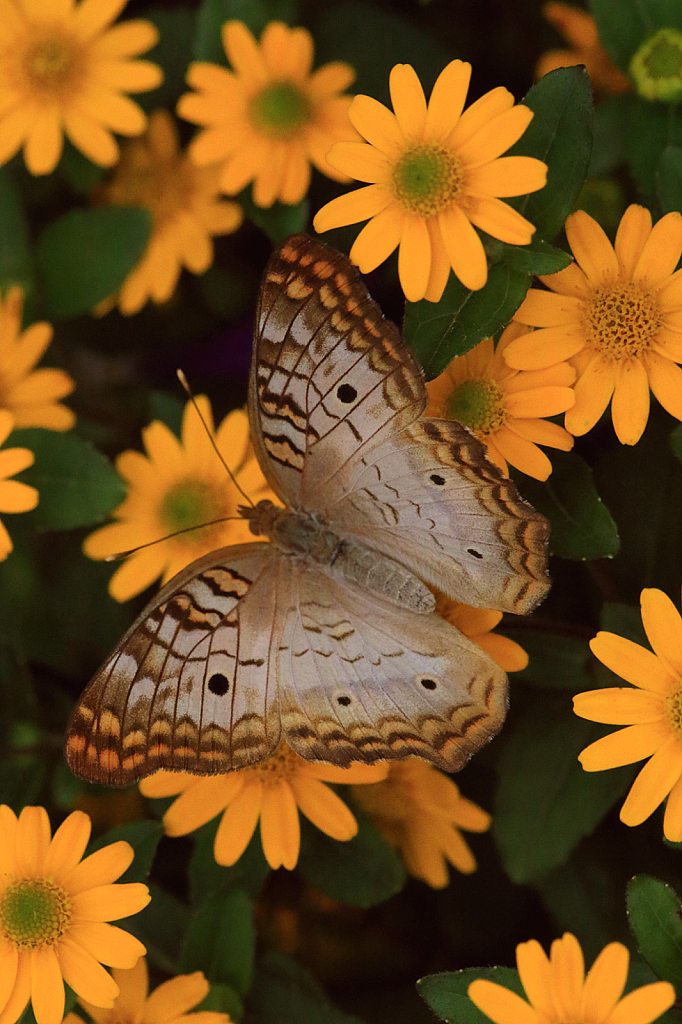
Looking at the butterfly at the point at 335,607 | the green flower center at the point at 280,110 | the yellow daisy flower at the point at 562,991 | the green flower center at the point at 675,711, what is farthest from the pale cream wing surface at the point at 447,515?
the green flower center at the point at 280,110

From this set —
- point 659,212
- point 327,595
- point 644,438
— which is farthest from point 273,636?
point 659,212

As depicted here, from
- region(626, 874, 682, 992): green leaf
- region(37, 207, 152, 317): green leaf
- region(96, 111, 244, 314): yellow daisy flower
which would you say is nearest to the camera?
region(626, 874, 682, 992): green leaf

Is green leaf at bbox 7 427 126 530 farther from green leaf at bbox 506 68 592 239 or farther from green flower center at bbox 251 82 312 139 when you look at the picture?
green leaf at bbox 506 68 592 239

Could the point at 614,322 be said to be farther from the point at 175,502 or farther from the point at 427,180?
the point at 175,502

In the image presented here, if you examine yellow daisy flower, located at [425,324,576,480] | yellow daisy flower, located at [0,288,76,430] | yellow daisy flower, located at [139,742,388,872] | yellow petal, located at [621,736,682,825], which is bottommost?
yellow petal, located at [621,736,682,825]

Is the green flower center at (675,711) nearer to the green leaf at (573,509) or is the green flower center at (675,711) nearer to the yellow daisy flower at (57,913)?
the green leaf at (573,509)

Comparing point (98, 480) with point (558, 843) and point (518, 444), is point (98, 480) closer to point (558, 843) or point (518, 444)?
point (518, 444)

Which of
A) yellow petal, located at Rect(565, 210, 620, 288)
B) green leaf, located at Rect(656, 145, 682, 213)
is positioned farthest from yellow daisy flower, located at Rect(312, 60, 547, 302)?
green leaf, located at Rect(656, 145, 682, 213)
